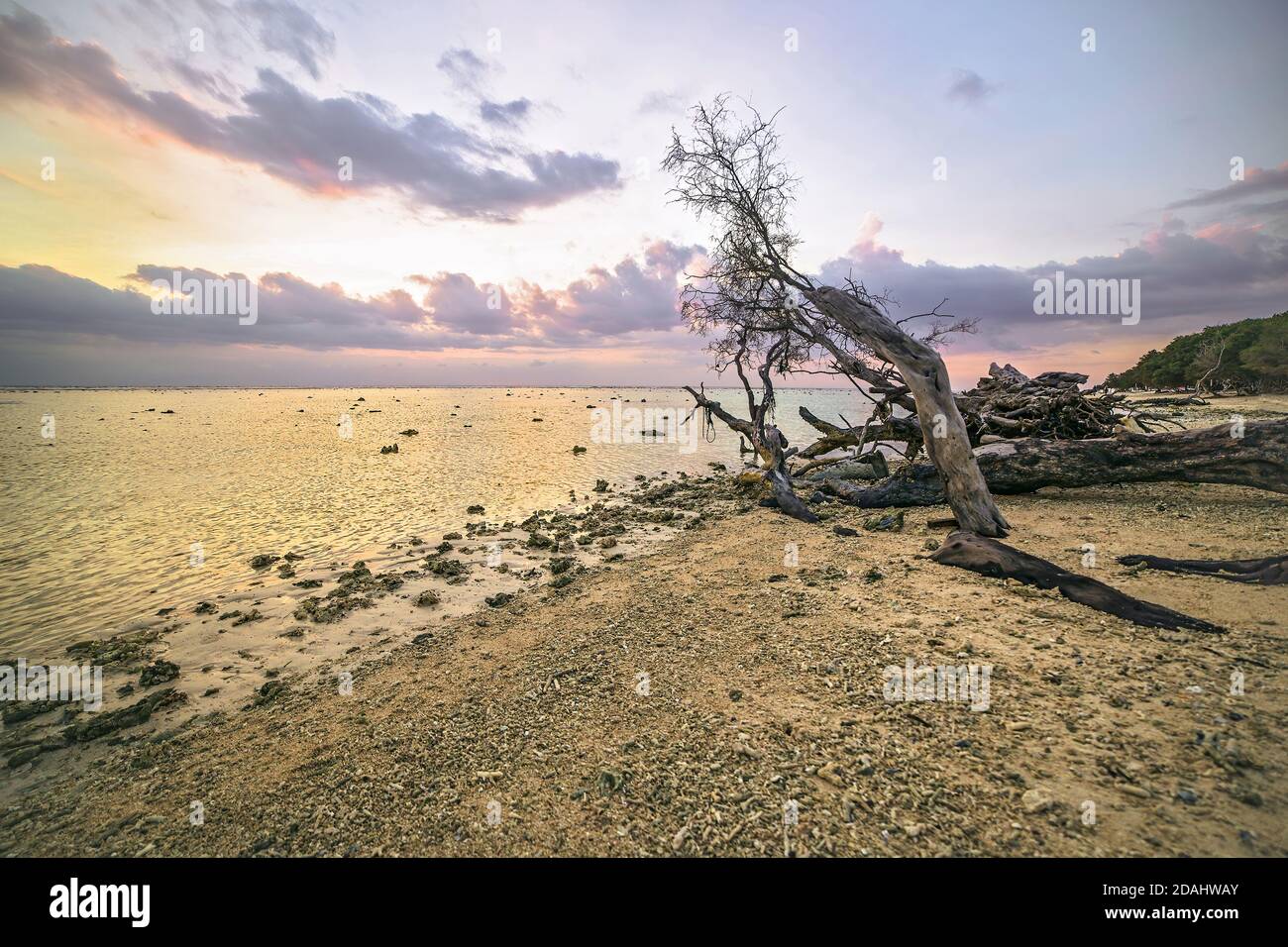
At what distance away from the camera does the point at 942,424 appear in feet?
36.7

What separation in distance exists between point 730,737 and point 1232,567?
8525 mm

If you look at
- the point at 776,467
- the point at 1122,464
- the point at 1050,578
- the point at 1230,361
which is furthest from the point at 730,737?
the point at 1230,361

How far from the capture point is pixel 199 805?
4.80m

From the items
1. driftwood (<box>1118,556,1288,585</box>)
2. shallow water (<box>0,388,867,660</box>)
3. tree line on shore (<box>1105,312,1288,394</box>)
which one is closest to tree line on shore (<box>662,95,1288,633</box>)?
driftwood (<box>1118,556,1288,585</box>)

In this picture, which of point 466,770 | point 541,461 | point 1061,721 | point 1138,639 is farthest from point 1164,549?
point 541,461

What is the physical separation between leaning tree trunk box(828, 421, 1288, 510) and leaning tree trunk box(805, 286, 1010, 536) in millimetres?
351

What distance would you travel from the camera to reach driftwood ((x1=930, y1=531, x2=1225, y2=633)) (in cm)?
622

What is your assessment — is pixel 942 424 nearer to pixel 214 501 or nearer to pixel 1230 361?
pixel 214 501

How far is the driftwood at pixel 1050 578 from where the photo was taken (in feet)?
20.4

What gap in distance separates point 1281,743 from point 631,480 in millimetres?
22156

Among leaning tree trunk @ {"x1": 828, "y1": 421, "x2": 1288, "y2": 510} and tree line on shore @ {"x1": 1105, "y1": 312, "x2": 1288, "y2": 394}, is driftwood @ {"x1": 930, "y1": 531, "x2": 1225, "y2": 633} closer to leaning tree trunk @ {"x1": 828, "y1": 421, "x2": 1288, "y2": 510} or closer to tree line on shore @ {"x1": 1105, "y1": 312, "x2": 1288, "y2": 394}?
leaning tree trunk @ {"x1": 828, "y1": 421, "x2": 1288, "y2": 510}

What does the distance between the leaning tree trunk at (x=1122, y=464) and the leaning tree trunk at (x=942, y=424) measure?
35 centimetres
